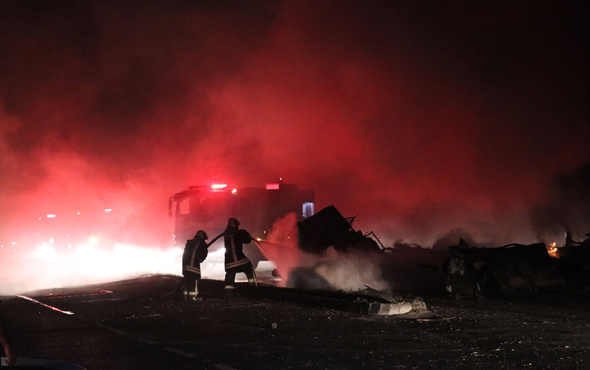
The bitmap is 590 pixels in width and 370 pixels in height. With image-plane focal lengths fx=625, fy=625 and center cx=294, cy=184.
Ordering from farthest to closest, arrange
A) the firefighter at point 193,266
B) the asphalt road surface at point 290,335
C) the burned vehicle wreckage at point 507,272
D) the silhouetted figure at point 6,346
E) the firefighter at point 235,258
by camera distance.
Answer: the firefighter at point 235,258 < the burned vehicle wreckage at point 507,272 < the firefighter at point 193,266 < the asphalt road surface at point 290,335 < the silhouetted figure at point 6,346

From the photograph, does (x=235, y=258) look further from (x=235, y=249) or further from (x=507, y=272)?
(x=507, y=272)

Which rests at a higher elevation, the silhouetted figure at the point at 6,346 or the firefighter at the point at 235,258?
the firefighter at the point at 235,258

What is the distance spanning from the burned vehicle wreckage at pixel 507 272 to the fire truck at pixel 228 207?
8.40 metres

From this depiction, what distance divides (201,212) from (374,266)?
852 centimetres

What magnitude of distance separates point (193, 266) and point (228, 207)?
9.22 m

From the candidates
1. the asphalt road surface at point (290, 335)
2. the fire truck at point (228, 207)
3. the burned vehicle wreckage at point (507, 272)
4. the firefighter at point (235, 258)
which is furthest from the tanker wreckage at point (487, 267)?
the fire truck at point (228, 207)

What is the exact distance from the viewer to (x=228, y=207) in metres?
21.5

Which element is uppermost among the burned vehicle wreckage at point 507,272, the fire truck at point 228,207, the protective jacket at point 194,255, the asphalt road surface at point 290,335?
the fire truck at point 228,207

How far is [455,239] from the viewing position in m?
24.2

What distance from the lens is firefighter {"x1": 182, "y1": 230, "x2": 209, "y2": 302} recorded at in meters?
12.1

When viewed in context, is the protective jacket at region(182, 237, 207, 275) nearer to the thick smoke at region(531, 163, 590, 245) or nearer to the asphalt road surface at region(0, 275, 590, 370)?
the asphalt road surface at region(0, 275, 590, 370)

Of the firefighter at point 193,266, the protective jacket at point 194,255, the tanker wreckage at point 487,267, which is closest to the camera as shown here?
the firefighter at point 193,266

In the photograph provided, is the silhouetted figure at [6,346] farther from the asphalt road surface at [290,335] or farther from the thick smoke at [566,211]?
the thick smoke at [566,211]

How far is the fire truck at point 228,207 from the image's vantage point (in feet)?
69.9
